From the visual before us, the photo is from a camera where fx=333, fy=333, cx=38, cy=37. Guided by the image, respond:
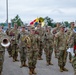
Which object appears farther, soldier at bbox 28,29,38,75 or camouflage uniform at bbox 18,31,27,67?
camouflage uniform at bbox 18,31,27,67

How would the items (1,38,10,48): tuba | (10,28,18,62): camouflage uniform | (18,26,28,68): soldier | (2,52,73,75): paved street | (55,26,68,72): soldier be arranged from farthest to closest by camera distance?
(10,28,18,62): camouflage uniform
(18,26,28,68): soldier
(55,26,68,72): soldier
(2,52,73,75): paved street
(1,38,10,48): tuba

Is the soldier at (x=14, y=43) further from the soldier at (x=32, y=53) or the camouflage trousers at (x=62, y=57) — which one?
the soldier at (x=32, y=53)

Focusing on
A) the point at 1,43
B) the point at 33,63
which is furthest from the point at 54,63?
the point at 1,43

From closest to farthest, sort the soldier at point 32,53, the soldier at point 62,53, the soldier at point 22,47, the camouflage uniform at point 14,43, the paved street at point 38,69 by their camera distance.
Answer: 1. the soldier at point 32,53
2. the paved street at point 38,69
3. the soldier at point 62,53
4. the soldier at point 22,47
5. the camouflage uniform at point 14,43

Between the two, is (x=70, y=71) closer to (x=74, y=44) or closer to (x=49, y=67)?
(x=49, y=67)

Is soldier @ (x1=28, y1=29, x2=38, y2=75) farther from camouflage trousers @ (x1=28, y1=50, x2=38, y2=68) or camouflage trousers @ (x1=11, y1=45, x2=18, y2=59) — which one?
camouflage trousers @ (x1=11, y1=45, x2=18, y2=59)

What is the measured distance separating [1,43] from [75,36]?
251cm

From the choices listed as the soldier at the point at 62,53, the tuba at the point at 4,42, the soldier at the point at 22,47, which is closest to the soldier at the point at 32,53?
the soldier at the point at 62,53

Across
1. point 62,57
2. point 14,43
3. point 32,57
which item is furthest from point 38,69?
point 14,43

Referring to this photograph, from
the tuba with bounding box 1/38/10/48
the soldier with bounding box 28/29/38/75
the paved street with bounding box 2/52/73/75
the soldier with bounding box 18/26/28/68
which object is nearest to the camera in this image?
the tuba with bounding box 1/38/10/48

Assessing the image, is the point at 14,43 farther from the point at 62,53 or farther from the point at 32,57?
the point at 32,57

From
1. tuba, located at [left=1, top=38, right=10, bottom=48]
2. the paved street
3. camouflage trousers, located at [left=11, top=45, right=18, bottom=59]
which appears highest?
tuba, located at [left=1, top=38, right=10, bottom=48]

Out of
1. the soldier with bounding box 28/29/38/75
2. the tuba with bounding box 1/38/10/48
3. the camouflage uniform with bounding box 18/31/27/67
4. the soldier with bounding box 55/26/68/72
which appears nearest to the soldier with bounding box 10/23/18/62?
the camouflage uniform with bounding box 18/31/27/67

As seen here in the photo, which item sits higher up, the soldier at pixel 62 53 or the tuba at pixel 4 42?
the tuba at pixel 4 42
